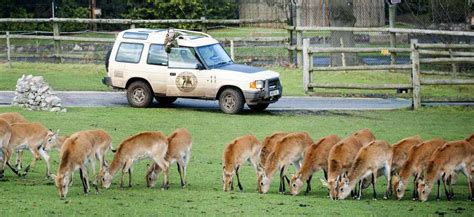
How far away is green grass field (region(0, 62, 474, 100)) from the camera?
1253 inches

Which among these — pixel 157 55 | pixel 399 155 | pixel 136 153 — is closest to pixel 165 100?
pixel 157 55

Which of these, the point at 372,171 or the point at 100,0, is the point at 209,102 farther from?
the point at 100,0

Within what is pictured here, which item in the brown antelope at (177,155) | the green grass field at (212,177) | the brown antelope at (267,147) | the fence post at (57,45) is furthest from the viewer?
the fence post at (57,45)

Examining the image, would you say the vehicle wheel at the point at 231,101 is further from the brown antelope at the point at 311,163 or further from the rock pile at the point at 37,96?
the brown antelope at the point at 311,163

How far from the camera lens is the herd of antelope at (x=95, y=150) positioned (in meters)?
16.0

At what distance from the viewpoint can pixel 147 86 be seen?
28.1m

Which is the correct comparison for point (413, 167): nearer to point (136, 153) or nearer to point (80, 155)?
point (136, 153)

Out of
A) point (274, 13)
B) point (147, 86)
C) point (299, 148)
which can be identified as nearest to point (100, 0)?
point (274, 13)

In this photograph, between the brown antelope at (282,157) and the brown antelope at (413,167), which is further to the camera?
the brown antelope at (282,157)

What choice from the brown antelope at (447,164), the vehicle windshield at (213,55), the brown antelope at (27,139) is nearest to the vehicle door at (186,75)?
the vehicle windshield at (213,55)

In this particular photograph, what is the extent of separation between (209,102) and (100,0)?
2227cm

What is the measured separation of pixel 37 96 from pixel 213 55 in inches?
190

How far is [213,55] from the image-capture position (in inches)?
1113

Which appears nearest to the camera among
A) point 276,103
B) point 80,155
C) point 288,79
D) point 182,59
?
point 80,155
